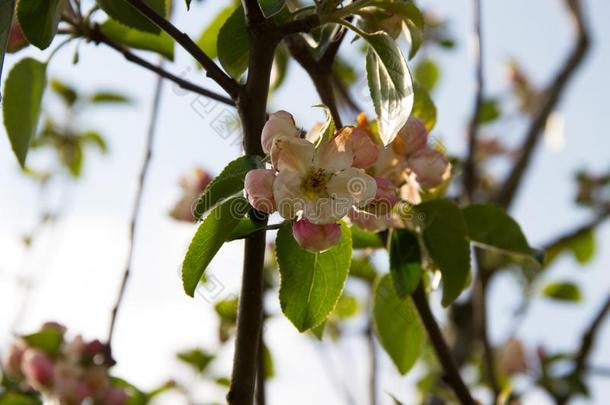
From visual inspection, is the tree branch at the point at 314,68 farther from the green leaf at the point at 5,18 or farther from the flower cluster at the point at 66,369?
the flower cluster at the point at 66,369

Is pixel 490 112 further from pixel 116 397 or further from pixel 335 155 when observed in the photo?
pixel 335 155

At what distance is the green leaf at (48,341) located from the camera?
78.7 inches

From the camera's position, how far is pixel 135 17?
1207 mm

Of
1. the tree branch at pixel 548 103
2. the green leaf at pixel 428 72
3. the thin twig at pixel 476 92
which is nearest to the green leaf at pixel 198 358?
the thin twig at pixel 476 92

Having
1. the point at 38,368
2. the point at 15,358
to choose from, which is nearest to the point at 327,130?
the point at 38,368

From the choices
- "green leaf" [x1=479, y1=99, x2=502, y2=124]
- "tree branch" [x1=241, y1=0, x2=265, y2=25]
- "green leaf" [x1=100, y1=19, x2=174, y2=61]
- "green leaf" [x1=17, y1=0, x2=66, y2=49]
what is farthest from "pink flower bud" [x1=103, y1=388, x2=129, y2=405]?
"green leaf" [x1=479, y1=99, x2=502, y2=124]

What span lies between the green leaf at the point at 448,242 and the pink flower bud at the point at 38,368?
1112 mm

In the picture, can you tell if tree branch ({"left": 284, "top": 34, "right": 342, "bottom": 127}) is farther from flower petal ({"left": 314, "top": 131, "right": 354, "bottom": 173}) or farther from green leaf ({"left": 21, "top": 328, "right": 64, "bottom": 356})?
green leaf ({"left": 21, "top": 328, "right": 64, "bottom": 356})

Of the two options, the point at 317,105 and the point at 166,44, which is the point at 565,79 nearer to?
the point at 166,44

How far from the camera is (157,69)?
1.19 metres

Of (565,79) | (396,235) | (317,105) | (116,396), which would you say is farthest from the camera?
(565,79)

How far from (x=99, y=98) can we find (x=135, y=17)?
7.05 ft

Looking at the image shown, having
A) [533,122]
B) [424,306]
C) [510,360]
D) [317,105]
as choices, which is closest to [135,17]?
[317,105]

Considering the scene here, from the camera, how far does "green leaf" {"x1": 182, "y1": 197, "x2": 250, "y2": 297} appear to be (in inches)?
35.8
